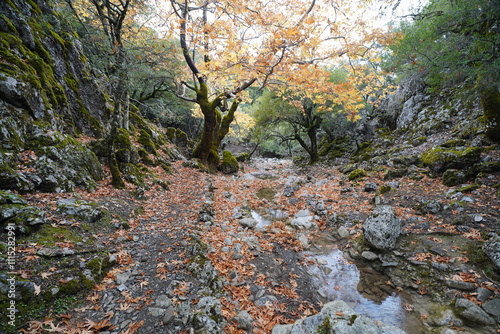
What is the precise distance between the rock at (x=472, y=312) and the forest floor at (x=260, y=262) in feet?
0.44

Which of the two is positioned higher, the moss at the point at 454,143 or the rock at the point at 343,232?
the moss at the point at 454,143

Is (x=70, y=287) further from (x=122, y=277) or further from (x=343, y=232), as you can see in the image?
(x=343, y=232)

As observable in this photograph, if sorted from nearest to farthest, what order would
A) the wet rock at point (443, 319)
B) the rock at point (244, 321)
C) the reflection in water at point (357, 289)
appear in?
the rock at point (244, 321) → the wet rock at point (443, 319) → the reflection in water at point (357, 289)

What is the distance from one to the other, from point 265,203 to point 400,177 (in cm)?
641

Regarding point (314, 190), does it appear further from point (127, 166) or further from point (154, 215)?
point (127, 166)

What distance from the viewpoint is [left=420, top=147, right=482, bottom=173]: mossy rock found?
Result: 25.6 ft

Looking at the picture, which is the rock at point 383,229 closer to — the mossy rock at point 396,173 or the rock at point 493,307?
the rock at point 493,307

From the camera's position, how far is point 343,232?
6.88 meters

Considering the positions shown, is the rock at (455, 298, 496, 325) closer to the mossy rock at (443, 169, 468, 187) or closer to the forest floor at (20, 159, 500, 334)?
the forest floor at (20, 159, 500, 334)

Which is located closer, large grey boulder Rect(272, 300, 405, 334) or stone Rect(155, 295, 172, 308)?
large grey boulder Rect(272, 300, 405, 334)

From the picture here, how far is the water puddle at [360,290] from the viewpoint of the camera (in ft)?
13.2

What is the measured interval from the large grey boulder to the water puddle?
1.42 meters

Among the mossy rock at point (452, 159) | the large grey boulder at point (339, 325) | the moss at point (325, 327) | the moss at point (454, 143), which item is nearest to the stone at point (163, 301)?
the large grey boulder at point (339, 325)

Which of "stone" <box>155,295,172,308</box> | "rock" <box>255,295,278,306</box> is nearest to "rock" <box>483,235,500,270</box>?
"rock" <box>255,295,278,306</box>
